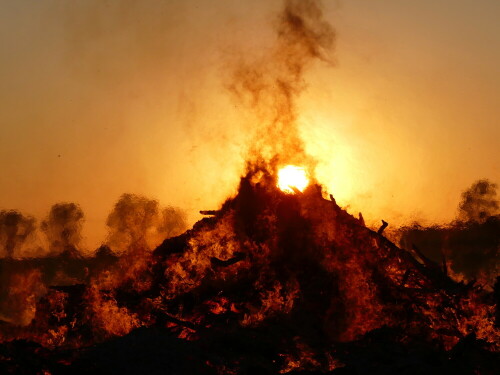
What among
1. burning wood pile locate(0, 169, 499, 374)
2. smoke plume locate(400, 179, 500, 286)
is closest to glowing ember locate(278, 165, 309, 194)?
burning wood pile locate(0, 169, 499, 374)

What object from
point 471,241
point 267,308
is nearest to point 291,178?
point 267,308

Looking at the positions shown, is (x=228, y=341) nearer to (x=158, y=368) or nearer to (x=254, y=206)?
(x=158, y=368)

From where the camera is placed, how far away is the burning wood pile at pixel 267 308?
14555 mm

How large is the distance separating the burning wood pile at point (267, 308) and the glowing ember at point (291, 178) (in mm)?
320

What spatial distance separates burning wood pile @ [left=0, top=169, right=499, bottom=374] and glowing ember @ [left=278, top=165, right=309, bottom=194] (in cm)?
32

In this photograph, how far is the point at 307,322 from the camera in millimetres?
17938

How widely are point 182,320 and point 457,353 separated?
27.4 ft

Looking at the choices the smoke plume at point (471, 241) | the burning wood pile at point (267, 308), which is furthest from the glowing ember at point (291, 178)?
the smoke plume at point (471, 241)

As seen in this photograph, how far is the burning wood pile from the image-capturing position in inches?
573

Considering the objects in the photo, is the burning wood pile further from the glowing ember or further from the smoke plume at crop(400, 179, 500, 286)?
the smoke plume at crop(400, 179, 500, 286)

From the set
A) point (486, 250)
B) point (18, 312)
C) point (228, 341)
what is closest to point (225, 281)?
point (228, 341)

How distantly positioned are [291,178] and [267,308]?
21.6 ft

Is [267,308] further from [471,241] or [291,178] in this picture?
[471,241]

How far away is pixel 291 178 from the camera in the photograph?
2277 centimetres
